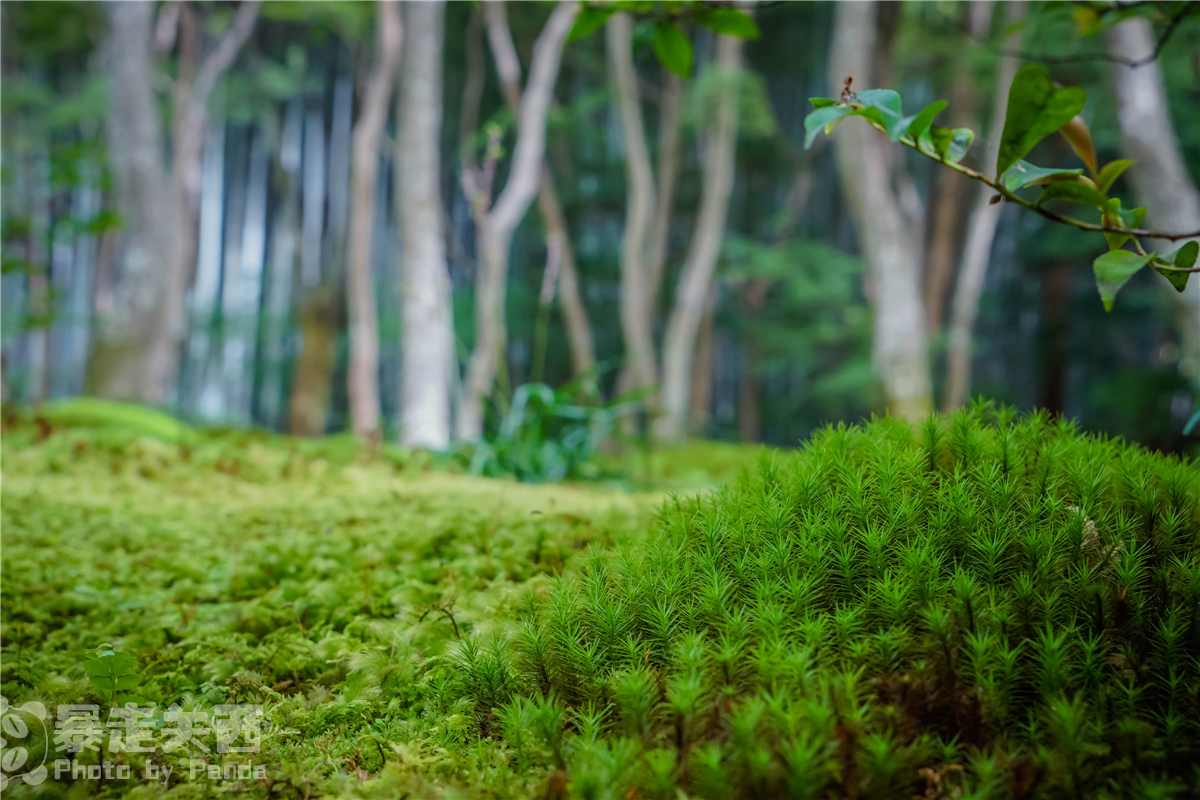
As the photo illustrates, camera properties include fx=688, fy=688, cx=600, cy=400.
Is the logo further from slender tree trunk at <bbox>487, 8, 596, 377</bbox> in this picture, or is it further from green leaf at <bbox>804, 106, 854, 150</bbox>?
slender tree trunk at <bbox>487, 8, 596, 377</bbox>

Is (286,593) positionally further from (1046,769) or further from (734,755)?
(1046,769)

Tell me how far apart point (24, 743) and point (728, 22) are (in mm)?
1866

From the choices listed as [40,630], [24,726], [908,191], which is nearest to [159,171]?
[40,630]

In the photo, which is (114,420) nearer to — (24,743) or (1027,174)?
(24,743)

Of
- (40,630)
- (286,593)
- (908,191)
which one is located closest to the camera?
(40,630)

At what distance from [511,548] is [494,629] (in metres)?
0.60

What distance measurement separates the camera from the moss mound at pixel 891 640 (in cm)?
93

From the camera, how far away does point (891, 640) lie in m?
1.08

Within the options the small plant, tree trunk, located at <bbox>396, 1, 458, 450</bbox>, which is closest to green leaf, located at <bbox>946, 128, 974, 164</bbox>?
the small plant

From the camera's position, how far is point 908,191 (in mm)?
11828

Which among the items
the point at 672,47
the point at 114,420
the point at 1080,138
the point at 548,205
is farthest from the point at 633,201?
the point at 1080,138

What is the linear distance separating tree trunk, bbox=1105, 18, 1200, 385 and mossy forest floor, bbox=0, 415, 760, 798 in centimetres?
536

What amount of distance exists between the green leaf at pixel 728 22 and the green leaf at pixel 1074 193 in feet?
2.16

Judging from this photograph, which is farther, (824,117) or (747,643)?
(747,643)
